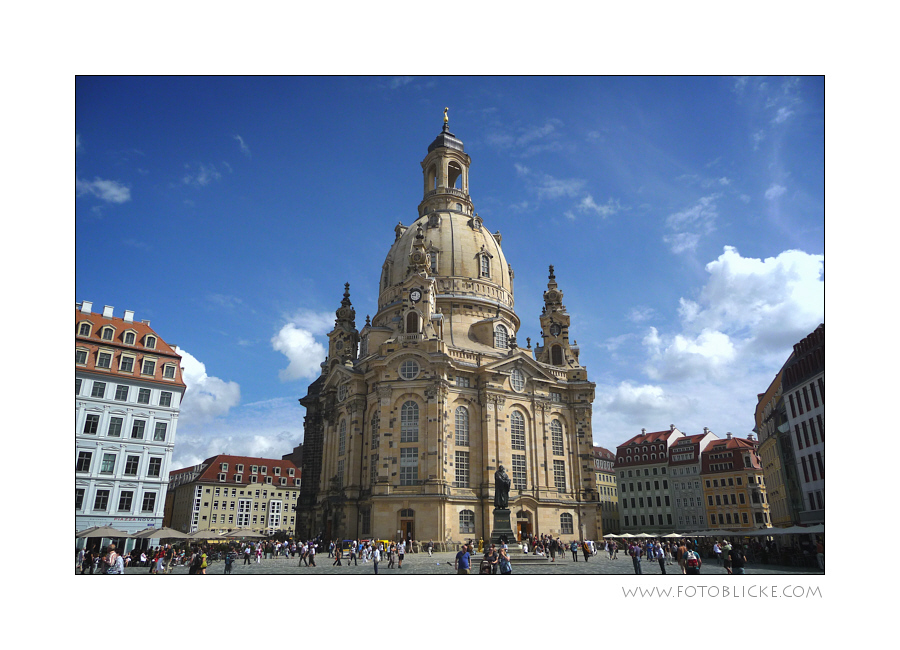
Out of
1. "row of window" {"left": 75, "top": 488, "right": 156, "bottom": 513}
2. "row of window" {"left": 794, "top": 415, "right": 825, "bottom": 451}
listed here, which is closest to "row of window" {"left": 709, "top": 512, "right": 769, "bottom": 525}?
"row of window" {"left": 794, "top": 415, "right": 825, "bottom": 451}

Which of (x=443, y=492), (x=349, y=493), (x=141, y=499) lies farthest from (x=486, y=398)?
(x=141, y=499)

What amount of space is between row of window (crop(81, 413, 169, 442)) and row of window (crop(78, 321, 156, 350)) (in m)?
6.39

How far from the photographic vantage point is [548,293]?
70.0 meters

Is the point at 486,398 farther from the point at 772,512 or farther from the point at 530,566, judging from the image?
the point at 772,512

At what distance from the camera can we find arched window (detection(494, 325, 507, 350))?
6463 cm

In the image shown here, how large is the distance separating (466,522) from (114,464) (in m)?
28.5

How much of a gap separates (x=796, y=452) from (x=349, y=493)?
37217 mm

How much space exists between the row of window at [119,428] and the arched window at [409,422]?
63.6ft

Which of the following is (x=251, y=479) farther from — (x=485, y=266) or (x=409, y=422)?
(x=485, y=266)

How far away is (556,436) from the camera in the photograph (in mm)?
61562

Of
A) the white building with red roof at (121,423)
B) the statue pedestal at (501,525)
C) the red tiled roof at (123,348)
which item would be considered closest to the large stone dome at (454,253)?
the red tiled roof at (123,348)

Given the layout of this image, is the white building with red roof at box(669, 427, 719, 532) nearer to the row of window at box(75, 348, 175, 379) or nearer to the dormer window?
the dormer window

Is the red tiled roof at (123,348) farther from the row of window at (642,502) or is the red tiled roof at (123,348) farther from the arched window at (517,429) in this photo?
the row of window at (642,502)

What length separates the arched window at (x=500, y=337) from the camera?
64631 millimetres
